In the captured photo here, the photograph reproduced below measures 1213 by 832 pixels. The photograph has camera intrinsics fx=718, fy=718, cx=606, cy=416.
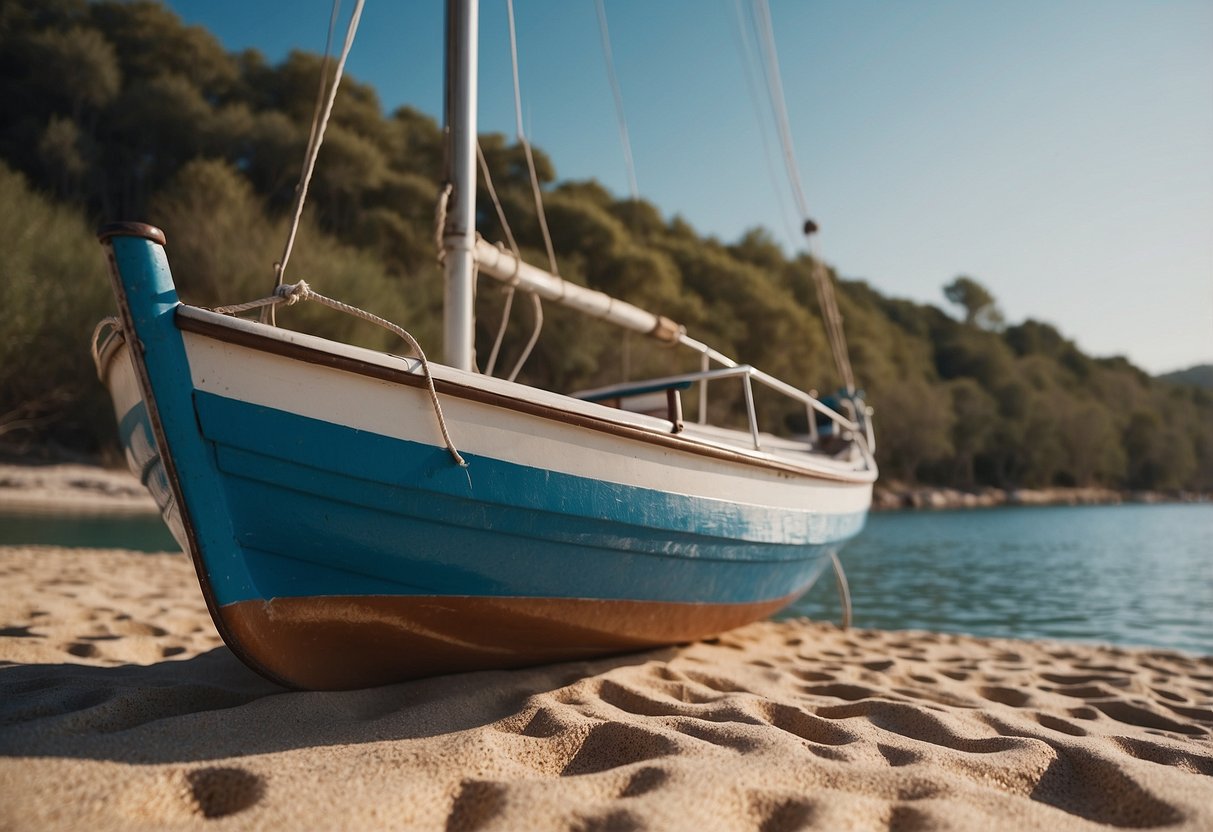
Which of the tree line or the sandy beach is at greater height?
the tree line

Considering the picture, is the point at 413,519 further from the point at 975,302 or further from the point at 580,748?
the point at 975,302

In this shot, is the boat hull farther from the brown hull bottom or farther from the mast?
the mast

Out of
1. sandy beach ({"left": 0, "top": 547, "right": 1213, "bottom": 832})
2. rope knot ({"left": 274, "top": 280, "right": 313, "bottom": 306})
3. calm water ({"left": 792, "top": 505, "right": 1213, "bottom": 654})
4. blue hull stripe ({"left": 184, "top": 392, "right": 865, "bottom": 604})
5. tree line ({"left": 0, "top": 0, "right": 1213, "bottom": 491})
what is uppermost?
tree line ({"left": 0, "top": 0, "right": 1213, "bottom": 491})

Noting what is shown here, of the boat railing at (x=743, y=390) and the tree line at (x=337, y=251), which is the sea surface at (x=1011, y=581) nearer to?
the boat railing at (x=743, y=390)

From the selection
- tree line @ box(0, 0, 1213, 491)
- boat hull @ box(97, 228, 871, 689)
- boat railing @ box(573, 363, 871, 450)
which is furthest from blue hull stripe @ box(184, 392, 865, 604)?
tree line @ box(0, 0, 1213, 491)

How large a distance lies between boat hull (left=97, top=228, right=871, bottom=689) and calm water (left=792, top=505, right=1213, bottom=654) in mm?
4540

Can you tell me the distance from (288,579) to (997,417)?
51.0 m

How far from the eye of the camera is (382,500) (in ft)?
7.59

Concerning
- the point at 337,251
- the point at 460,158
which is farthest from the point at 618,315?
the point at 337,251

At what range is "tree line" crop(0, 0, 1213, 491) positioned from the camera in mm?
18953

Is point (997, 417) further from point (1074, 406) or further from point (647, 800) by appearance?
point (647, 800)

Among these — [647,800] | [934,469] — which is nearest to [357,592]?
[647,800]

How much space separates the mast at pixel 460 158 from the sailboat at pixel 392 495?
1301 millimetres

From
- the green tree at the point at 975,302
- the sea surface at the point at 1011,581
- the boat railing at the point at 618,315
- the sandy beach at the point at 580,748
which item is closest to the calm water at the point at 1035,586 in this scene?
the sea surface at the point at 1011,581
